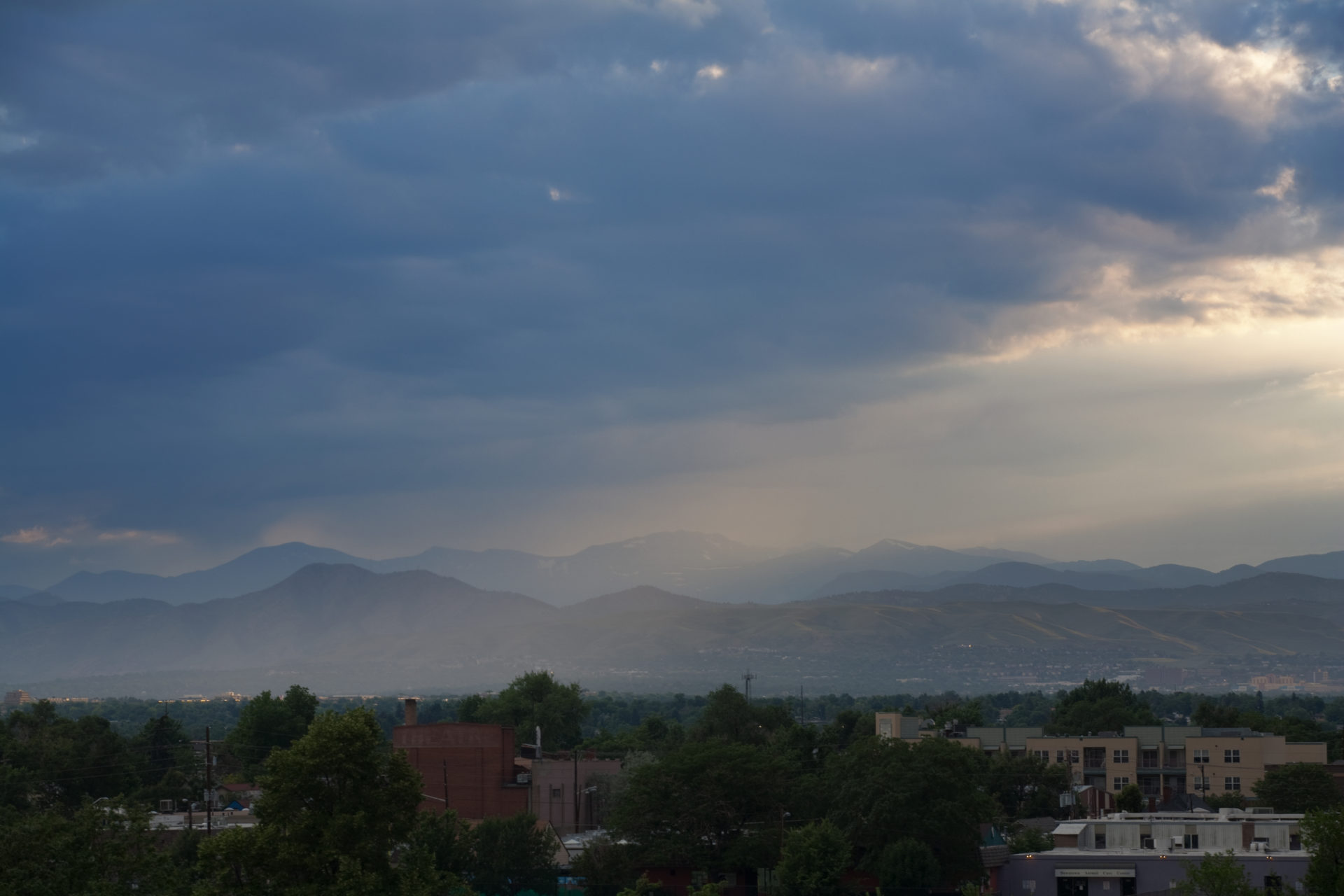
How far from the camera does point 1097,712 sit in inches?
6132

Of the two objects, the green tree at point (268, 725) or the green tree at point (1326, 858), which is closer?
the green tree at point (1326, 858)

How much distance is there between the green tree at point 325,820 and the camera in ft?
131

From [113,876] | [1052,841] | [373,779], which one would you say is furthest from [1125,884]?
[113,876]

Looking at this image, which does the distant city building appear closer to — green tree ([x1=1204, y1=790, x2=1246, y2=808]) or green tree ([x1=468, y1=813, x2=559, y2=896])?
green tree ([x1=468, y1=813, x2=559, y2=896])

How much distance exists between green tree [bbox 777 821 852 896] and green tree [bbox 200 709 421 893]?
31.3 m

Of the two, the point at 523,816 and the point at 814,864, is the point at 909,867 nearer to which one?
the point at 814,864

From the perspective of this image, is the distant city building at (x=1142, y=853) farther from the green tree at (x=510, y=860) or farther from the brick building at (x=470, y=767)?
the brick building at (x=470, y=767)

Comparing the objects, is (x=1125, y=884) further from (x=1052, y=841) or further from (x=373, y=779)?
(x=373, y=779)

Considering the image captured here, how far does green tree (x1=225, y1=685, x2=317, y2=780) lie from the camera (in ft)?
429

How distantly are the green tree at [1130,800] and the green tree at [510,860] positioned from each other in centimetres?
5085

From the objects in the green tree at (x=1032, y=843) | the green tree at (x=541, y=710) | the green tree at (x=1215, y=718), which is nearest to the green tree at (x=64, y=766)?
the green tree at (x=541, y=710)

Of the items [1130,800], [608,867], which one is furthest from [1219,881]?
[1130,800]

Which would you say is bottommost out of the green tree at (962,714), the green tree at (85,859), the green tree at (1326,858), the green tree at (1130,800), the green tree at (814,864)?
the green tree at (1130,800)

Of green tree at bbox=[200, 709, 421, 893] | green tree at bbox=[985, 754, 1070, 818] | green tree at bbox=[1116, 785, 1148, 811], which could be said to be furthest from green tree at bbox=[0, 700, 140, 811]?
green tree at bbox=[1116, 785, 1148, 811]
